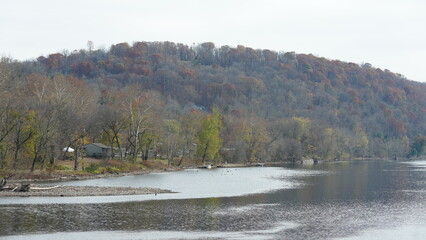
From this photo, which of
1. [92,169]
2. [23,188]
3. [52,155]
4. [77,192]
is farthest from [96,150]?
[23,188]

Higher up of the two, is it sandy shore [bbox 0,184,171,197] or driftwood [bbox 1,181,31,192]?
driftwood [bbox 1,181,31,192]

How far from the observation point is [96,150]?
111 metres

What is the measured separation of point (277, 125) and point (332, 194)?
107 m

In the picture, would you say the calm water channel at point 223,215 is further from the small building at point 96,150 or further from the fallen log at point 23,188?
the small building at point 96,150

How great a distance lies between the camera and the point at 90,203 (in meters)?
50.8

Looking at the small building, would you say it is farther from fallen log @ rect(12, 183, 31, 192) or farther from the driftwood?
fallen log @ rect(12, 183, 31, 192)

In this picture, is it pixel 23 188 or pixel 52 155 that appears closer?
pixel 23 188

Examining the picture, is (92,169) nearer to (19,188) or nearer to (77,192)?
(77,192)

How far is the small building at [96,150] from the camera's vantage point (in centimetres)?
11088

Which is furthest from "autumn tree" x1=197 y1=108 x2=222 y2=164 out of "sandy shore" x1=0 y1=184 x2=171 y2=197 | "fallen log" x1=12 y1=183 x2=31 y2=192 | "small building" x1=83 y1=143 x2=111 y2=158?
"fallen log" x1=12 y1=183 x2=31 y2=192

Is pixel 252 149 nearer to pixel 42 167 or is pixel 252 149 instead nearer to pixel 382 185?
pixel 382 185

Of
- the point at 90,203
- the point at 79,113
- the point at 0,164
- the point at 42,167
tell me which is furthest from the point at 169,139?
the point at 90,203

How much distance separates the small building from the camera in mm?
A: 110875

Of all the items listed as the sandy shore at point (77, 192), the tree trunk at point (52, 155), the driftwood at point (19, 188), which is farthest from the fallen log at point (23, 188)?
the tree trunk at point (52, 155)
